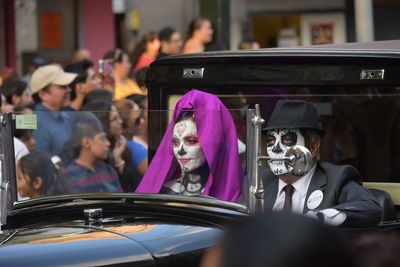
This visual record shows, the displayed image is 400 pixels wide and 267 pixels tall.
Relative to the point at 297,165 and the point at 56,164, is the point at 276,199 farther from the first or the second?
the point at 56,164

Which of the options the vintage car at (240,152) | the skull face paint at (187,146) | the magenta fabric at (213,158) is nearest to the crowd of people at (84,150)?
the vintage car at (240,152)

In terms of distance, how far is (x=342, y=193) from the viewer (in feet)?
14.3

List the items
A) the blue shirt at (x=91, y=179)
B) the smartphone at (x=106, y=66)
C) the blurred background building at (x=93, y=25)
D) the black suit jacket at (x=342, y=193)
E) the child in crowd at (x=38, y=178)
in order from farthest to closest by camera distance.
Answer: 1. the blurred background building at (x=93, y=25)
2. the smartphone at (x=106, y=66)
3. the blue shirt at (x=91, y=179)
4. the child in crowd at (x=38, y=178)
5. the black suit jacket at (x=342, y=193)

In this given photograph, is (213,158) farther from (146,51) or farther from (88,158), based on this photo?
(146,51)

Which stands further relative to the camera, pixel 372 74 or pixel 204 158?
pixel 372 74

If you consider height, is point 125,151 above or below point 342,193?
above

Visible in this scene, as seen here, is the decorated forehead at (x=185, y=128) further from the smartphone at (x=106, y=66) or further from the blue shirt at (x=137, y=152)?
the smartphone at (x=106, y=66)

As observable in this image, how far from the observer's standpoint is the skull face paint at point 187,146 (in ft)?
14.2

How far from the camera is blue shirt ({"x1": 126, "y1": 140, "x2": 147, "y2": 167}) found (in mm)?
4941

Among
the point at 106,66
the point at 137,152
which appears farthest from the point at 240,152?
the point at 106,66

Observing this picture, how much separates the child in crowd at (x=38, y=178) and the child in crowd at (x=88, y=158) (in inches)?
4.2

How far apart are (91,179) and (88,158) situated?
0.81 ft

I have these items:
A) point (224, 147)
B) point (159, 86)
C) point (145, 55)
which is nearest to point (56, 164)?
point (159, 86)

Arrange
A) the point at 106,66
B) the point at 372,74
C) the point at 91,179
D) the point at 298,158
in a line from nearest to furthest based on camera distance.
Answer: the point at 298,158 → the point at 372,74 → the point at 91,179 → the point at 106,66
